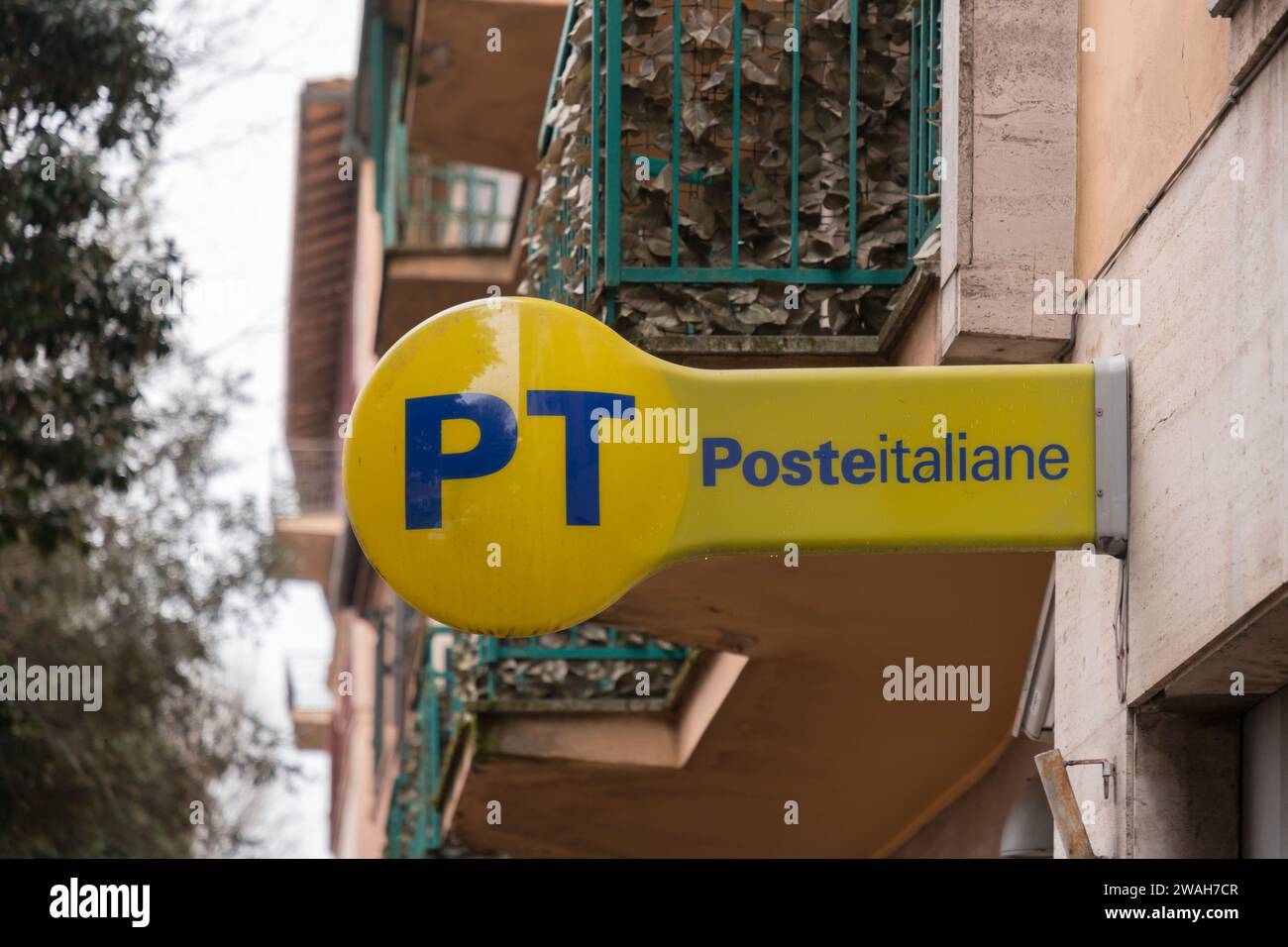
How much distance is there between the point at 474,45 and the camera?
13.8 metres

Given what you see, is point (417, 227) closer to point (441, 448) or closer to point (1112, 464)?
point (441, 448)

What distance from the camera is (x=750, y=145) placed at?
7363 millimetres

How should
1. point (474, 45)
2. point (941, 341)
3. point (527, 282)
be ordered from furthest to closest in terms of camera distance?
point (474, 45)
point (527, 282)
point (941, 341)

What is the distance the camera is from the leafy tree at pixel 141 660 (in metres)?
14.8

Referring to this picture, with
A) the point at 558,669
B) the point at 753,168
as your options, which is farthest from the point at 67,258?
the point at 753,168

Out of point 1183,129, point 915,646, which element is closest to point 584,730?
point 915,646

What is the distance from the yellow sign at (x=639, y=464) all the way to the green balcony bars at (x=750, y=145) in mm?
1927

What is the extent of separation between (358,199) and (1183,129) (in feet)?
78.7

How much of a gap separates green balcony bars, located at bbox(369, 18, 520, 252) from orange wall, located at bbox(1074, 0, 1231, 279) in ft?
31.5

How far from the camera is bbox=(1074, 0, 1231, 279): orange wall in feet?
16.6

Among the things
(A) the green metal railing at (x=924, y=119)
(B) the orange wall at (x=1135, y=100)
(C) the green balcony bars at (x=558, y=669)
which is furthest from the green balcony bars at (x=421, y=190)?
(B) the orange wall at (x=1135, y=100)

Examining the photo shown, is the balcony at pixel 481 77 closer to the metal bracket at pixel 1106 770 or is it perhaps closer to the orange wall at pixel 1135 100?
the orange wall at pixel 1135 100

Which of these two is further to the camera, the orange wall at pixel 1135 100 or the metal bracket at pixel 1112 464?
the metal bracket at pixel 1112 464
